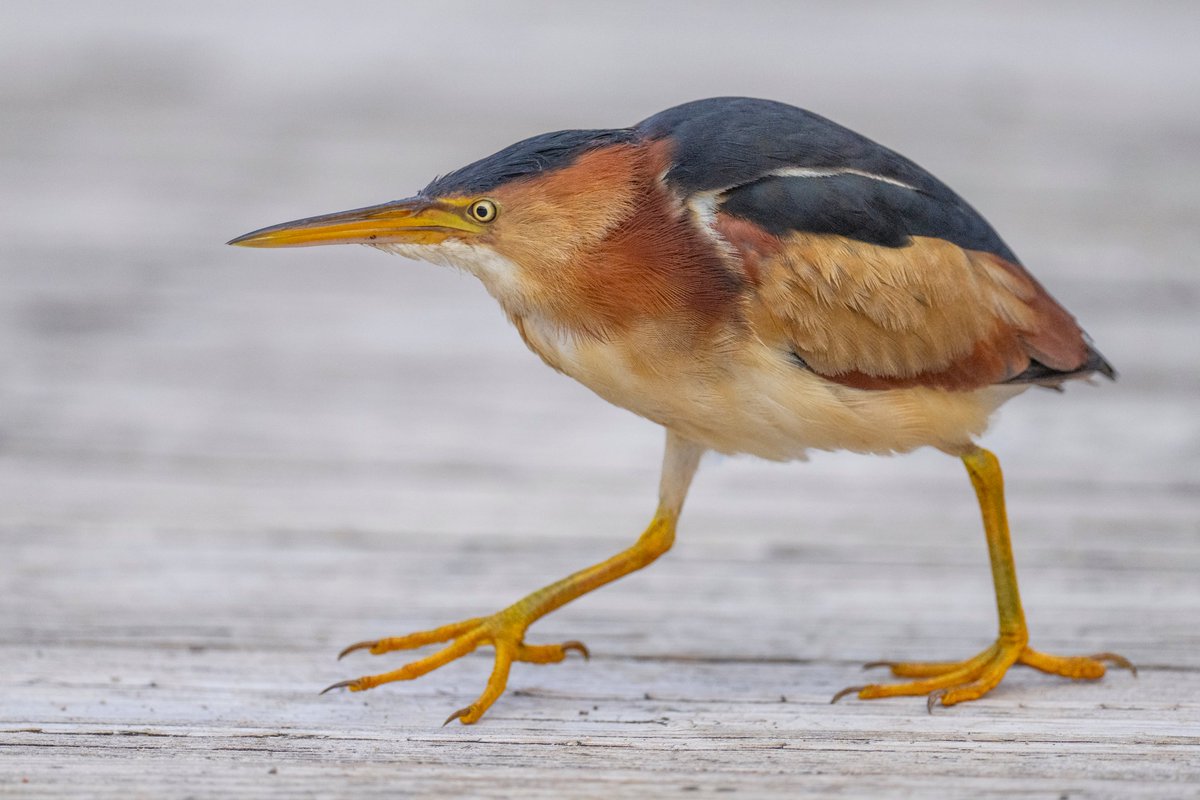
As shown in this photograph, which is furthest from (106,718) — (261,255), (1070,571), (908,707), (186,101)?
(186,101)

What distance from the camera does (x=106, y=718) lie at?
3025 mm

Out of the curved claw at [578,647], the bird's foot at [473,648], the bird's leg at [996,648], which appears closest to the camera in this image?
the bird's foot at [473,648]

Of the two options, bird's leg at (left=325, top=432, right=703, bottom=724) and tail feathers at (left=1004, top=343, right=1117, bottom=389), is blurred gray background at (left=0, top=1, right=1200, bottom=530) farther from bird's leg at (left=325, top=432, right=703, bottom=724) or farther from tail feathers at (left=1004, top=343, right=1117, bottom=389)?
tail feathers at (left=1004, top=343, right=1117, bottom=389)

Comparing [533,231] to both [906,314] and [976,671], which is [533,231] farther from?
[976,671]

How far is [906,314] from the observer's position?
3072mm

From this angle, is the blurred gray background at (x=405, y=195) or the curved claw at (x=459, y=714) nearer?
the curved claw at (x=459, y=714)

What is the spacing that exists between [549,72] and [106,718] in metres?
7.52

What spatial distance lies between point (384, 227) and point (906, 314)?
105 cm

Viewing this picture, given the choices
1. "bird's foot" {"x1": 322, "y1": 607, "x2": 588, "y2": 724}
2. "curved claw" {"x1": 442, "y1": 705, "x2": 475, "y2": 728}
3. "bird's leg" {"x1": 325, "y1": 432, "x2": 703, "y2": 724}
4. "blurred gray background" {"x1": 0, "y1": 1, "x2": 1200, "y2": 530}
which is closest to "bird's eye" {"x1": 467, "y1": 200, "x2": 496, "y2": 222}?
"bird's leg" {"x1": 325, "y1": 432, "x2": 703, "y2": 724}

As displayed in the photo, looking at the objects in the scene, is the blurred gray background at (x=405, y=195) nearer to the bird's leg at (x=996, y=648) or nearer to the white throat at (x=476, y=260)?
the bird's leg at (x=996, y=648)

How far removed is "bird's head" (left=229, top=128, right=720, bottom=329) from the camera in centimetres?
294

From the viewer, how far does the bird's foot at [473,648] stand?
10.1 ft

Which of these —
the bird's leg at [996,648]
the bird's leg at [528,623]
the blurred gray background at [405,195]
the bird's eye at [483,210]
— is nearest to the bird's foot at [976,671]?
the bird's leg at [996,648]

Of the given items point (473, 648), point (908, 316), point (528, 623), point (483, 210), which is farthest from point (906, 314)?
point (473, 648)
